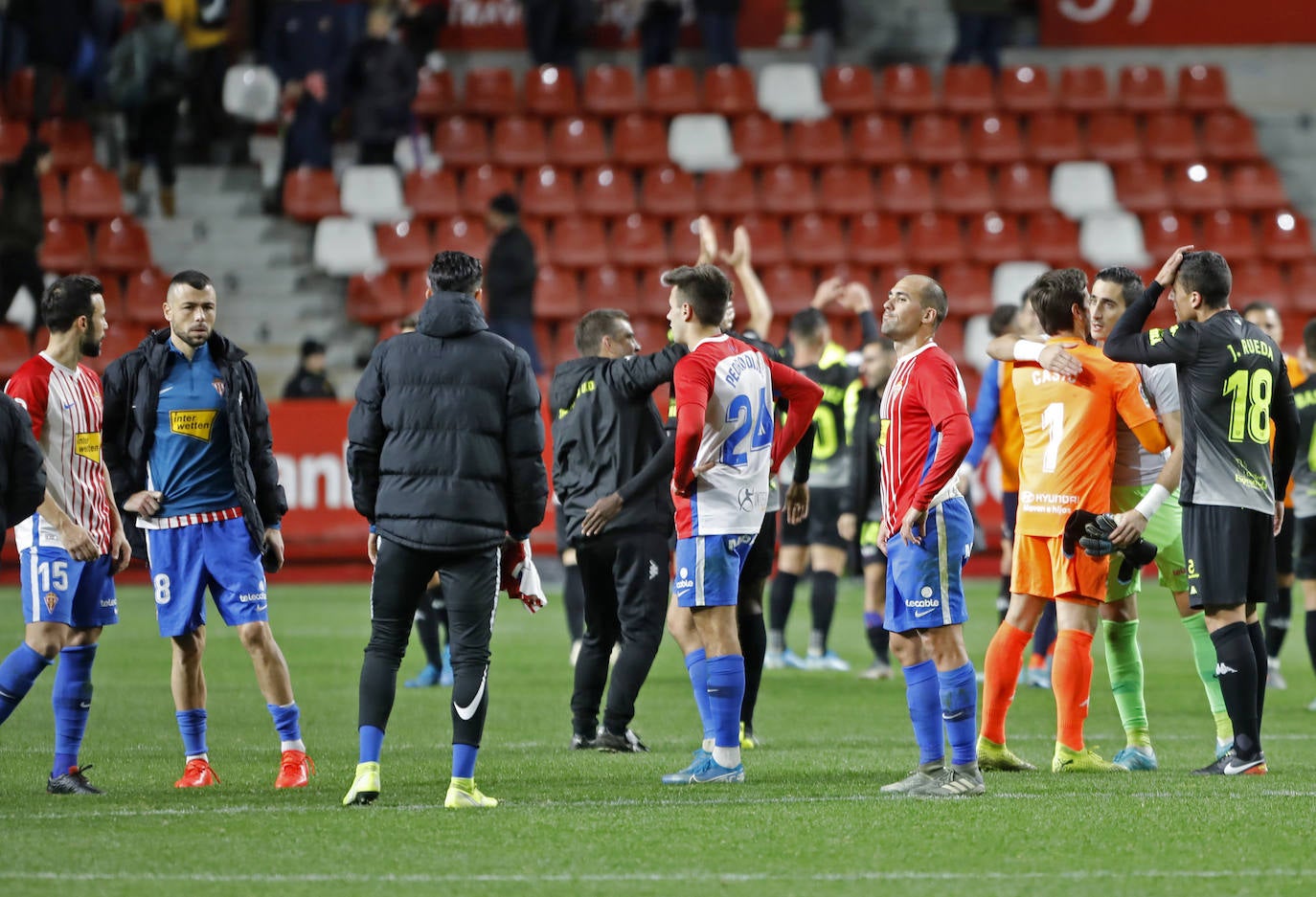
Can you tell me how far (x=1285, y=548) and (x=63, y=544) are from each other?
8.04 metres

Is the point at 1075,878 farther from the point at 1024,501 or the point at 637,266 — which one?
the point at 637,266

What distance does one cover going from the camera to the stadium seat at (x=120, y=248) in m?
20.5

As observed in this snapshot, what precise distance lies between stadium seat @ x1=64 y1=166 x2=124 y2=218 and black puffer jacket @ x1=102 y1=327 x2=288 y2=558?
1405cm

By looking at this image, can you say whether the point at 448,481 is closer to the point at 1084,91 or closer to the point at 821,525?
the point at 821,525

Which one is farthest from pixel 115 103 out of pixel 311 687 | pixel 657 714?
pixel 657 714

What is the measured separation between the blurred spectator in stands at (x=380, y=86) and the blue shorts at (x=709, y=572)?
14187 millimetres

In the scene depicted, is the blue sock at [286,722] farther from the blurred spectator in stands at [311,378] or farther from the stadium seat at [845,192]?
the stadium seat at [845,192]

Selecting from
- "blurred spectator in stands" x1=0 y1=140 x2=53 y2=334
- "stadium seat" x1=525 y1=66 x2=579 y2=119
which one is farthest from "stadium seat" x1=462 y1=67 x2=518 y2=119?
"blurred spectator in stands" x1=0 y1=140 x2=53 y2=334

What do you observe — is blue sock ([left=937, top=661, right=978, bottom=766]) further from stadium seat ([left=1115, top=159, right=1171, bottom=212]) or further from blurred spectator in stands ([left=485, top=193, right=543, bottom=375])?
stadium seat ([left=1115, top=159, right=1171, bottom=212])

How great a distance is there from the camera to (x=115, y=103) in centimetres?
2134

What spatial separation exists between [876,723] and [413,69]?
13083mm

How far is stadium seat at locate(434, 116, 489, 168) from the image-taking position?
22188 mm

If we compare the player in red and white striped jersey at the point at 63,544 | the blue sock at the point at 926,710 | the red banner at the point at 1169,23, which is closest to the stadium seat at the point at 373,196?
the red banner at the point at 1169,23

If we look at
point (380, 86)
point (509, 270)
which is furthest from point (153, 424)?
point (380, 86)
